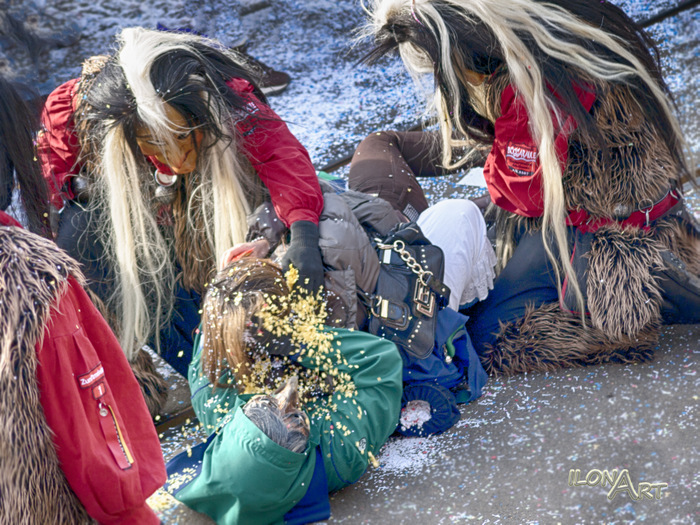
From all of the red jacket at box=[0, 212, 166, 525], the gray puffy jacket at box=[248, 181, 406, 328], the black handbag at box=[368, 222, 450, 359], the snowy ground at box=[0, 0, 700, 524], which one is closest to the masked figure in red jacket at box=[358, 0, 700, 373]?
the snowy ground at box=[0, 0, 700, 524]

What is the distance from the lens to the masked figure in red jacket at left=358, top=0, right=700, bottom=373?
185cm

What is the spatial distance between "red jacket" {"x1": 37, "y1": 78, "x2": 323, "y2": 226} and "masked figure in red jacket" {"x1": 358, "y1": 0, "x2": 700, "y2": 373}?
0.37 metres

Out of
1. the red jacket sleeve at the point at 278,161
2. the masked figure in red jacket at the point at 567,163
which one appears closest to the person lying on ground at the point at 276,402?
the red jacket sleeve at the point at 278,161

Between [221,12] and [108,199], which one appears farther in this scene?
[221,12]

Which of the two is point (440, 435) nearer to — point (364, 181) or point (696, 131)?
point (364, 181)

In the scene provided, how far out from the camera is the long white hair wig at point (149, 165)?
5.76 ft

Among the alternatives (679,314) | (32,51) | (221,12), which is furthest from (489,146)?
(32,51)

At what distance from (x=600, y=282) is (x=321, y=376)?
2.65 feet

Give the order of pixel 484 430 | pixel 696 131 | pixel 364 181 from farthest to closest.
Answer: pixel 696 131, pixel 364 181, pixel 484 430

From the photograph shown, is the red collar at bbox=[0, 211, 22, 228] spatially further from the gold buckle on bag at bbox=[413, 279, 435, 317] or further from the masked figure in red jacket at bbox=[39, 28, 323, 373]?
the gold buckle on bag at bbox=[413, 279, 435, 317]

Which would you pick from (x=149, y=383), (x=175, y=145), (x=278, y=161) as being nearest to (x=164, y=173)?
(x=175, y=145)

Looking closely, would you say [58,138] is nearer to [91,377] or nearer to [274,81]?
[91,377]

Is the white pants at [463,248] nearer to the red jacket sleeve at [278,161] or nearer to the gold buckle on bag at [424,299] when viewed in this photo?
the gold buckle on bag at [424,299]

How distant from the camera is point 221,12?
4.36m
